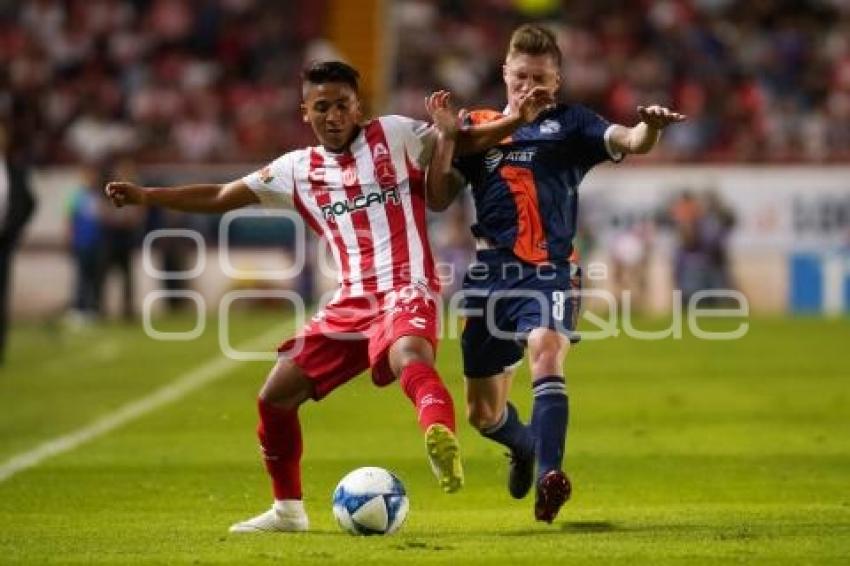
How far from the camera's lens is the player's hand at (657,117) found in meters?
8.70

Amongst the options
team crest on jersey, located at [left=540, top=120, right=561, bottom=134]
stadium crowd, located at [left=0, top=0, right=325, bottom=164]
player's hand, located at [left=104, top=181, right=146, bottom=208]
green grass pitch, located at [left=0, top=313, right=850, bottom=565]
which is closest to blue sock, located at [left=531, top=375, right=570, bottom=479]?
green grass pitch, located at [left=0, top=313, right=850, bottom=565]

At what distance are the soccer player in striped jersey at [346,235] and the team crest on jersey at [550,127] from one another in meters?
0.54

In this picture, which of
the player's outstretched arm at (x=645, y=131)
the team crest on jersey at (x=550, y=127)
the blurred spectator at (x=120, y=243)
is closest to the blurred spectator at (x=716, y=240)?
the blurred spectator at (x=120, y=243)

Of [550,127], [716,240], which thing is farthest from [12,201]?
[716,240]

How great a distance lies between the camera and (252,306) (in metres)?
29.3

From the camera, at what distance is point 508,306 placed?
9.21m

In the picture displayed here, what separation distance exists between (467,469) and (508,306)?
2.54m

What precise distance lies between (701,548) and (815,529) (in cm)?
85

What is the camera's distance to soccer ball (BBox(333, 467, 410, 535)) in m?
8.44

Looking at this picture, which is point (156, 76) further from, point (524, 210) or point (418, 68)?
point (524, 210)

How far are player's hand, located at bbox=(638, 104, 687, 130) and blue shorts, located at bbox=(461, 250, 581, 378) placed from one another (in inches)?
33.6

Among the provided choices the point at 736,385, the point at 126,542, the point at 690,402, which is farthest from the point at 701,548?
the point at 736,385

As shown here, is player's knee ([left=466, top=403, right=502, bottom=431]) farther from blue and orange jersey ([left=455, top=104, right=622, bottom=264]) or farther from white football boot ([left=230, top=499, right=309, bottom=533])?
white football boot ([left=230, top=499, right=309, bottom=533])

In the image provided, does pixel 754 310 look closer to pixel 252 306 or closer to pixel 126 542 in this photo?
pixel 252 306
